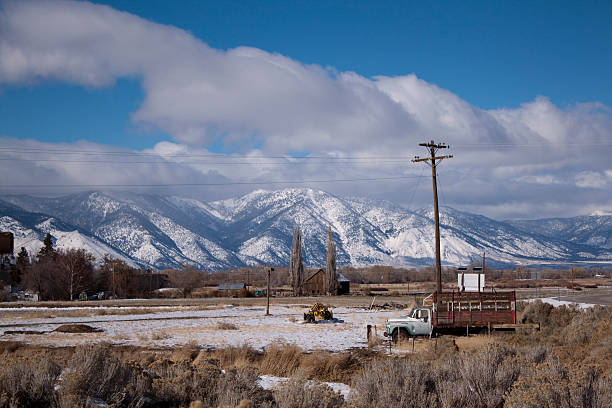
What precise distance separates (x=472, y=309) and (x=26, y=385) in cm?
2162

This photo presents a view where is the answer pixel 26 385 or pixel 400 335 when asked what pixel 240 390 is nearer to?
pixel 26 385

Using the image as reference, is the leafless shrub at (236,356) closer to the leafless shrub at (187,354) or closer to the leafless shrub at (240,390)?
the leafless shrub at (187,354)

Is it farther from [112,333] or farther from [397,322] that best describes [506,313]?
[112,333]

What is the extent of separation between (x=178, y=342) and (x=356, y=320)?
1630cm

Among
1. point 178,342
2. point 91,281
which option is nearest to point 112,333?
point 178,342

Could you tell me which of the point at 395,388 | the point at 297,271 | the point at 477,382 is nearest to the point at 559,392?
the point at 477,382

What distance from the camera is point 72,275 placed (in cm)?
7969

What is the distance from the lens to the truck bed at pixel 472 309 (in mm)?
25344

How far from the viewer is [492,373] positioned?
33.0ft

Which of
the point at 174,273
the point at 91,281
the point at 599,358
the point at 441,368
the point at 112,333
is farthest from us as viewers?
the point at 174,273

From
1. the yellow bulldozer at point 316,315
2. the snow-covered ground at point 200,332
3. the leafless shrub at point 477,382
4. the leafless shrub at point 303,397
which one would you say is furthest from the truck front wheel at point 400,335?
the leafless shrub at point 303,397

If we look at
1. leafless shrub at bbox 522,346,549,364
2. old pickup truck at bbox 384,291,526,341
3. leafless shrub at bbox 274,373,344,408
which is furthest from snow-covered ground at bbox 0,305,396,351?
leafless shrub at bbox 274,373,344,408

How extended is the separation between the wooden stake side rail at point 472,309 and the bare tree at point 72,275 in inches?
2650

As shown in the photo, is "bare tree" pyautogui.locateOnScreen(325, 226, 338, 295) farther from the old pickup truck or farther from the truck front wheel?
the truck front wheel
